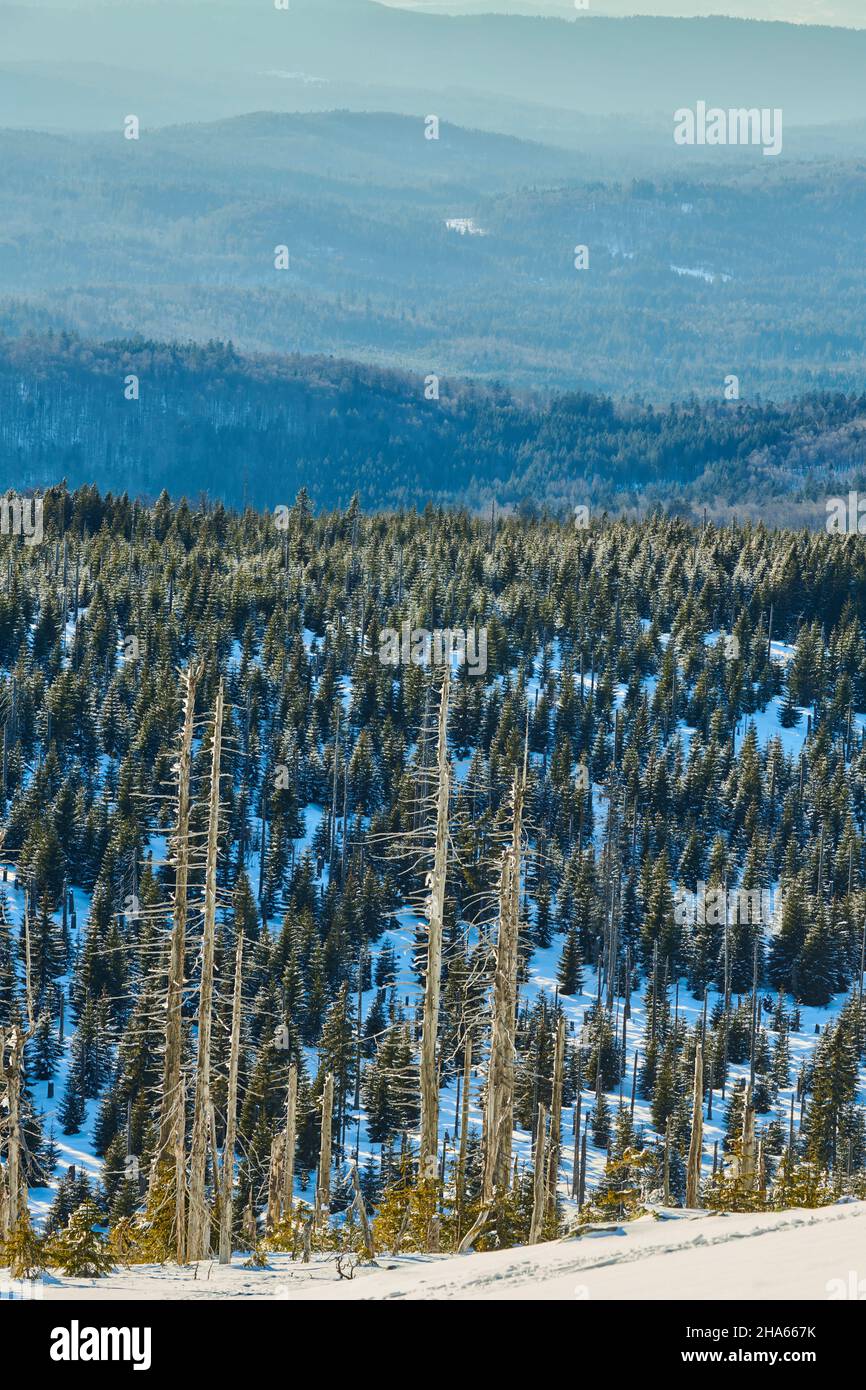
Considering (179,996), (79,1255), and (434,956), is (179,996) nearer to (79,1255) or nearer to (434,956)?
(434,956)

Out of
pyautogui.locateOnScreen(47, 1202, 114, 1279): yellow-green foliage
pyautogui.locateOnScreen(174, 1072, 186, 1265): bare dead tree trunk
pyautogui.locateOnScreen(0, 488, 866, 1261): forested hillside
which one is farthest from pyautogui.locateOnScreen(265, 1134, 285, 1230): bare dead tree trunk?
pyautogui.locateOnScreen(47, 1202, 114, 1279): yellow-green foliage

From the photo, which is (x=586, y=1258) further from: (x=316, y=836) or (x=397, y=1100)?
(x=316, y=836)

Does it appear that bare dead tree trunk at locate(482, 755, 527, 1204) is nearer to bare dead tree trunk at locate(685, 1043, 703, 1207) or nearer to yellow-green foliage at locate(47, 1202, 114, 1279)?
bare dead tree trunk at locate(685, 1043, 703, 1207)

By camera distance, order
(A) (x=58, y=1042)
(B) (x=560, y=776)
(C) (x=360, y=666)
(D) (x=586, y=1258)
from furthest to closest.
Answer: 1. (C) (x=360, y=666)
2. (B) (x=560, y=776)
3. (A) (x=58, y=1042)
4. (D) (x=586, y=1258)

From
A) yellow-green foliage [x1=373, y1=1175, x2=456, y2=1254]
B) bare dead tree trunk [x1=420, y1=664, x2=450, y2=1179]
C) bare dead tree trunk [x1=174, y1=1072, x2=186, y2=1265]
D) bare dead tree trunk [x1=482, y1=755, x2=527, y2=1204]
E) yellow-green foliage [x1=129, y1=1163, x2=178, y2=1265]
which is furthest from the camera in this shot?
bare dead tree trunk [x1=482, y1=755, x2=527, y2=1204]

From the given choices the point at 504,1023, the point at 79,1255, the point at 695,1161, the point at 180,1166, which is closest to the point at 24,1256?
the point at 79,1255
